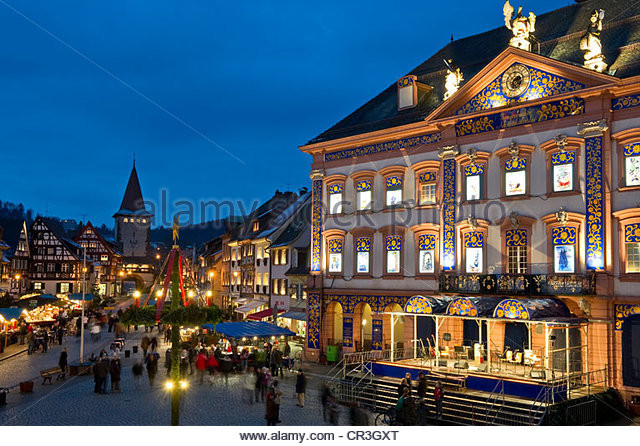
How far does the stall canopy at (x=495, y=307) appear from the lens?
2716 centimetres

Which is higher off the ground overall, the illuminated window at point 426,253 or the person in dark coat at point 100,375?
the illuminated window at point 426,253

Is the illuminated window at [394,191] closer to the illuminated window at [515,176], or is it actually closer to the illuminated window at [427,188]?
the illuminated window at [427,188]

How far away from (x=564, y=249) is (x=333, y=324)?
49.6 ft

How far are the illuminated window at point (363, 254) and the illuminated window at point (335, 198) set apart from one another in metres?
2.46

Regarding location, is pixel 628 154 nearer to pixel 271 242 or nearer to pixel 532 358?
pixel 532 358

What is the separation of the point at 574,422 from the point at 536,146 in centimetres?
1293

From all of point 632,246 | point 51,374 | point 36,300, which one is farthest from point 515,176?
point 36,300

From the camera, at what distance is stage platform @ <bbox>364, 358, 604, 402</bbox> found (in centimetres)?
2447

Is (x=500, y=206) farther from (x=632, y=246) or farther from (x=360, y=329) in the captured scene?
(x=360, y=329)

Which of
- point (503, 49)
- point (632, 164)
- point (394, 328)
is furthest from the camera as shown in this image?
point (394, 328)

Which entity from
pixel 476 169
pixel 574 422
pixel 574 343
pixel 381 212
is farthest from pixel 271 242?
pixel 574 422

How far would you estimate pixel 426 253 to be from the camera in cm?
3534

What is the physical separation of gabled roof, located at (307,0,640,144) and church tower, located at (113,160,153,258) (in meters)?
110

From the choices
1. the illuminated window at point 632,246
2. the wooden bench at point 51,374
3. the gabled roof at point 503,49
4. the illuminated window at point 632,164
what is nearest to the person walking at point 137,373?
the wooden bench at point 51,374
